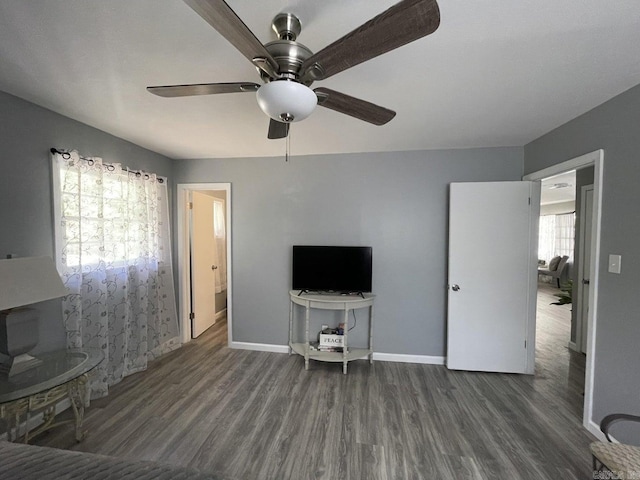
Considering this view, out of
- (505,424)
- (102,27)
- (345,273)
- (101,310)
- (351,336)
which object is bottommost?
(505,424)

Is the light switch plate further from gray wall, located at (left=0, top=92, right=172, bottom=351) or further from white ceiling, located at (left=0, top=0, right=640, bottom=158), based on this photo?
gray wall, located at (left=0, top=92, right=172, bottom=351)

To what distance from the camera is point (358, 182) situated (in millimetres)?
3096

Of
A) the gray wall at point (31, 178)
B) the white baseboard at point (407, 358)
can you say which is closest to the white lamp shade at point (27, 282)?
the gray wall at point (31, 178)

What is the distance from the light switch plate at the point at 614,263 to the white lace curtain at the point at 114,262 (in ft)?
13.0

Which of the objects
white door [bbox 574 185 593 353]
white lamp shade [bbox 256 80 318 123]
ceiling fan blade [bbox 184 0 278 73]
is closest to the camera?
ceiling fan blade [bbox 184 0 278 73]

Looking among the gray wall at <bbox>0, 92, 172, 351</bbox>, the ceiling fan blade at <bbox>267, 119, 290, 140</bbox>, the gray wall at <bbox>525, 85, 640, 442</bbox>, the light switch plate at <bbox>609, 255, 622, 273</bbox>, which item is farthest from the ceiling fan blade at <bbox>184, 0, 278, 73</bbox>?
the light switch plate at <bbox>609, 255, 622, 273</bbox>

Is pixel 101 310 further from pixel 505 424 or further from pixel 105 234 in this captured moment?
pixel 505 424

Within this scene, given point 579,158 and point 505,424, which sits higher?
point 579,158

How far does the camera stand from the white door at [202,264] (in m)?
3.60

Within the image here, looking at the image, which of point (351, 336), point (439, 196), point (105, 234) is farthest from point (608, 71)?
point (105, 234)

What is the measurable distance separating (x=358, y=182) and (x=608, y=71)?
200 centimetres

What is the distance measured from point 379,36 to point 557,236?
954 cm

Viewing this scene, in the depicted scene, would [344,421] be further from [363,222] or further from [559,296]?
[559,296]

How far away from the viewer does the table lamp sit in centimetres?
156
